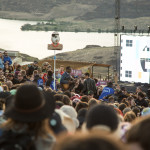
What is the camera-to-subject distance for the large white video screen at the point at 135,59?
60.4ft

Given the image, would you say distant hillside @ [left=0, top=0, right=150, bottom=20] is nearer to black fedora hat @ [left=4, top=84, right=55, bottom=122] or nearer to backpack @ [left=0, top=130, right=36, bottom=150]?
black fedora hat @ [left=4, top=84, right=55, bottom=122]

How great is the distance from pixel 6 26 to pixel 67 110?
3010 inches

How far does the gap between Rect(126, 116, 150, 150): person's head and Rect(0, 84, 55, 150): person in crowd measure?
2.30ft

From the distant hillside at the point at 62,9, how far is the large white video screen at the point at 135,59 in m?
66.7

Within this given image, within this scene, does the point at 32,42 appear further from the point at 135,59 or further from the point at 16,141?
the point at 16,141

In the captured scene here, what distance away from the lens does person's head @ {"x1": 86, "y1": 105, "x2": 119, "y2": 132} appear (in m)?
2.50

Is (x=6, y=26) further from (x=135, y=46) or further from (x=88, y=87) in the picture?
(x=88, y=87)

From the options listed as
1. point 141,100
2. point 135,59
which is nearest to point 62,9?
point 135,59

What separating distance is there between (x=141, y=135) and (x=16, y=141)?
836 mm

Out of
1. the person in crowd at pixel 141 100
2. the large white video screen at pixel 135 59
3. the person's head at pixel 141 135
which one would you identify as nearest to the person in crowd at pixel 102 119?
the person's head at pixel 141 135

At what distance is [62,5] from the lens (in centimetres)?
10038

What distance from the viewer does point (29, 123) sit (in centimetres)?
256

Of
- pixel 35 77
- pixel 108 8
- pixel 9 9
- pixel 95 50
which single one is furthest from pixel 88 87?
pixel 9 9

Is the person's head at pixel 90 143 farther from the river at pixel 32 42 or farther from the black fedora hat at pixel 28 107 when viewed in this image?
the river at pixel 32 42
